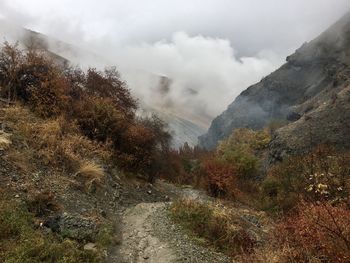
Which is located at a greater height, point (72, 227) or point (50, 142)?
point (50, 142)

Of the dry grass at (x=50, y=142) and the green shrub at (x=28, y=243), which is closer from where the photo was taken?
the green shrub at (x=28, y=243)

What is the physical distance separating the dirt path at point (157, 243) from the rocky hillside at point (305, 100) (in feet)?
111

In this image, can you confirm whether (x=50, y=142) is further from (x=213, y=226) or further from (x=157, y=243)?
(x=213, y=226)

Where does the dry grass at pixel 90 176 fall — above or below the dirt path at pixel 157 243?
above

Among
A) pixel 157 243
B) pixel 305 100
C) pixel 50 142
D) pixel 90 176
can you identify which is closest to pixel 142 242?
pixel 157 243

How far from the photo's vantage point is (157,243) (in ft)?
41.9

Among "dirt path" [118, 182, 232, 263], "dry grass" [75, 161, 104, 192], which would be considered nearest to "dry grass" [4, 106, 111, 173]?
"dry grass" [75, 161, 104, 192]

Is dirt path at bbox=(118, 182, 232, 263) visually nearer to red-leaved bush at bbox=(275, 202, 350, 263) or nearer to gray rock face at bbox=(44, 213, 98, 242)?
gray rock face at bbox=(44, 213, 98, 242)

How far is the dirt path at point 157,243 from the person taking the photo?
11.9 metres

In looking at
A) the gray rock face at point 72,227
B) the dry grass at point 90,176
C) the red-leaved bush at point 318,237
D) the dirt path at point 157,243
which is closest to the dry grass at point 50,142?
the dry grass at point 90,176

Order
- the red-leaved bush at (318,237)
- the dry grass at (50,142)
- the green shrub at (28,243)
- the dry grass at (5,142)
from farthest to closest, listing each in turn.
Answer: the dry grass at (50,142), the dry grass at (5,142), the green shrub at (28,243), the red-leaved bush at (318,237)

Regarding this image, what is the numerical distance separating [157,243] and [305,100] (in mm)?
85963

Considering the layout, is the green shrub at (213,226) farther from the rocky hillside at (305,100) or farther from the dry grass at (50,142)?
the rocky hillside at (305,100)

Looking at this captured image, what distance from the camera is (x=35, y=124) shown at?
706 inches
